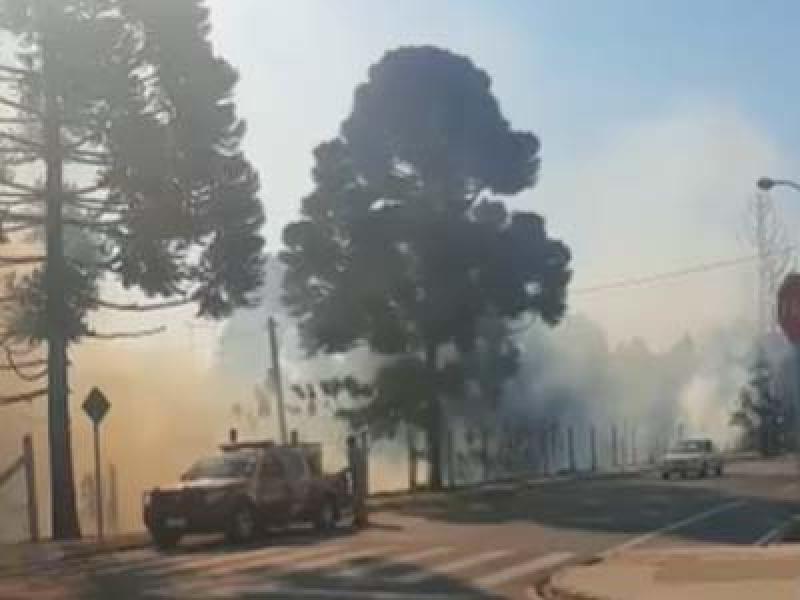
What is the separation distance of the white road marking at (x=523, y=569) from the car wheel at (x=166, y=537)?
8.22 metres

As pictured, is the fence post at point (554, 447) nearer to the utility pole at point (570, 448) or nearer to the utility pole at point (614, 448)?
the utility pole at point (570, 448)

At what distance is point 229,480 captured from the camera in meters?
32.9

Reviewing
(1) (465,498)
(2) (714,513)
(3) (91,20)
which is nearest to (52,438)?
(3) (91,20)

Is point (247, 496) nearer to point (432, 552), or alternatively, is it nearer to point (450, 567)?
point (432, 552)

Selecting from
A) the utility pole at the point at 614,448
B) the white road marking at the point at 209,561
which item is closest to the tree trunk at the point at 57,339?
the white road marking at the point at 209,561

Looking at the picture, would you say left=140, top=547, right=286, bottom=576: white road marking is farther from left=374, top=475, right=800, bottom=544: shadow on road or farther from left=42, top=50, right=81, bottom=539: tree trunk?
left=42, top=50, right=81, bottom=539: tree trunk

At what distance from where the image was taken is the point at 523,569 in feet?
78.2

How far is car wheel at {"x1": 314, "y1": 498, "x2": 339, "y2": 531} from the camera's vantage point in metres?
36.1

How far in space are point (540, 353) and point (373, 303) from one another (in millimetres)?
31573

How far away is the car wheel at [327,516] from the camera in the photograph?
36094 mm

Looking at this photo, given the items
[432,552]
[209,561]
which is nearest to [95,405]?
[209,561]

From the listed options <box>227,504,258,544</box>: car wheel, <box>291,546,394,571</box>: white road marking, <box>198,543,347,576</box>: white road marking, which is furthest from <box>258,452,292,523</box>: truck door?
<box>291,546,394,571</box>: white road marking

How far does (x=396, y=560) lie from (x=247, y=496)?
303 inches

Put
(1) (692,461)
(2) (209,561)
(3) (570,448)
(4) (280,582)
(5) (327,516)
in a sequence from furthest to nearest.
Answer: (3) (570,448), (1) (692,461), (5) (327,516), (2) (209,561), (4) (280,582)
